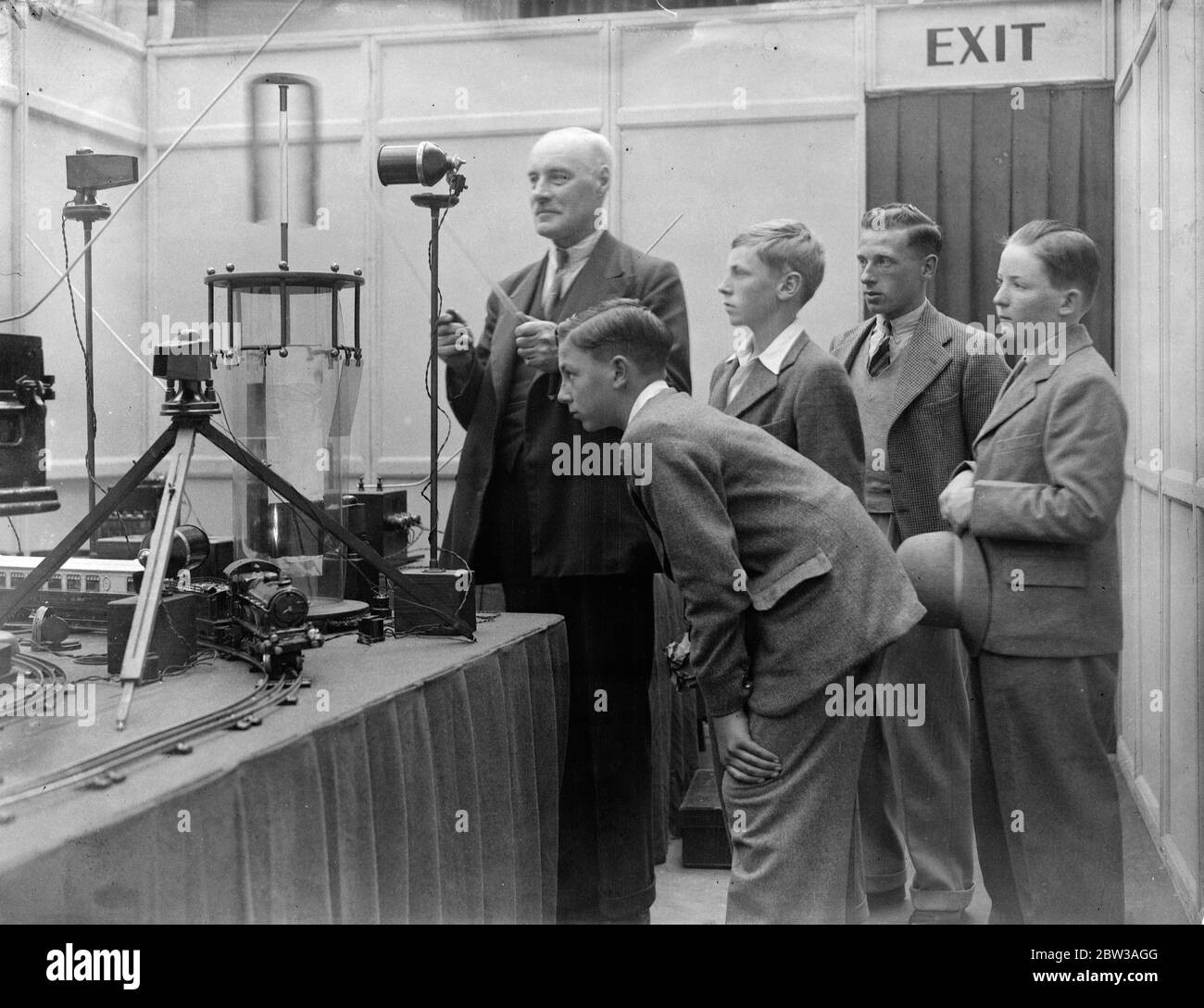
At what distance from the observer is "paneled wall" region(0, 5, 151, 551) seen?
2.61 meters

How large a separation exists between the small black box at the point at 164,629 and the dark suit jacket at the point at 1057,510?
1.30 metres

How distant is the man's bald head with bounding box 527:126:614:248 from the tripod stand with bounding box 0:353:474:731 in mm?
894

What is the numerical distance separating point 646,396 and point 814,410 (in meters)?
0.43

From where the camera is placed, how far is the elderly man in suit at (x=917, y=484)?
2387 mm

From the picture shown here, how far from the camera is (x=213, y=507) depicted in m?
2.99

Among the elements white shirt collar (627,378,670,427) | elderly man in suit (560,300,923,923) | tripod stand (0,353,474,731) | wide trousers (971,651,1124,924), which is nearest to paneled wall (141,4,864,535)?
tripod stand (0,353,474,731)

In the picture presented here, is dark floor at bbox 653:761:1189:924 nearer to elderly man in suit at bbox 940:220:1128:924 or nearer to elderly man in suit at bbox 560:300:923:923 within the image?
elderly man in suit at bbox 940:220:1128:924

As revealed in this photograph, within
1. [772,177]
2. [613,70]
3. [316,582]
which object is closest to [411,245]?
[613,70]

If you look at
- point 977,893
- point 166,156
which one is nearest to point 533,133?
point 166,156

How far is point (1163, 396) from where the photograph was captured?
8.10 feet

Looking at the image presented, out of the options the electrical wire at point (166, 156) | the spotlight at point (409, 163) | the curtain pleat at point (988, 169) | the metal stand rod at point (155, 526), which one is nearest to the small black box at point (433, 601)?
the metal stand rod at point (155, 526)

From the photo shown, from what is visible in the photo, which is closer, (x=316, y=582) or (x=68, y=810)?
(x=68, y=810)
